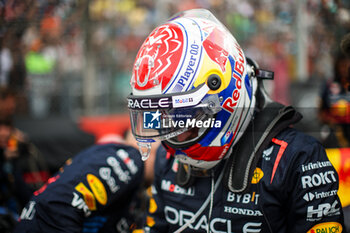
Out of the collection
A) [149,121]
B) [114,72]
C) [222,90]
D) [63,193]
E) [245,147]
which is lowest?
[114,72]

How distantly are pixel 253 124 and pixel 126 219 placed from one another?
3.45 feet

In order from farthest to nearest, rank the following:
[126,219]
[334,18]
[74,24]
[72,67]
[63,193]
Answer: [72,67], [74,24], [334,18], [126,219], [63,193]

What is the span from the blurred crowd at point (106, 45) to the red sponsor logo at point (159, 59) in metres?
2.11

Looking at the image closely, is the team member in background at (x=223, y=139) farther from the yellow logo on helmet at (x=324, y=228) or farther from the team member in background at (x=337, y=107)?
the team member in background at (x=337, y=107)

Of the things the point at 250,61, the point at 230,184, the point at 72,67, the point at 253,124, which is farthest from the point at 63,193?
the point at 72,67

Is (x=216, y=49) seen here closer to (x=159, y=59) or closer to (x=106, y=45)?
(x=159, y=59)

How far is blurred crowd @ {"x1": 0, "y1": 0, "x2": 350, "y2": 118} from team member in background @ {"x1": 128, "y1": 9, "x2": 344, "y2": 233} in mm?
2107

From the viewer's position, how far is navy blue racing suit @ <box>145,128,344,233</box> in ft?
4.20

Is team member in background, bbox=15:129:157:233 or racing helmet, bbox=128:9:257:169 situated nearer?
racing helmet, bbox=128:9:257:169

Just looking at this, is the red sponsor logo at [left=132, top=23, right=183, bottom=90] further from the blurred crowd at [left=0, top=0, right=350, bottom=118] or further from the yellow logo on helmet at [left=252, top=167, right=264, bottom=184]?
the blurred crowd at [left=0, top=0, right=350, bottom=118]

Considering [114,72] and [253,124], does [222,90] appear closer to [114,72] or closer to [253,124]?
[253,124]

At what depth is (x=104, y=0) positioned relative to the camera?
15.9 ft

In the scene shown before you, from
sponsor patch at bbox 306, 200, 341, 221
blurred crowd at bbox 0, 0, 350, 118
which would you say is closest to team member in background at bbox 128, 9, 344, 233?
sponsor patch at bbox 306, 200, 341, 221

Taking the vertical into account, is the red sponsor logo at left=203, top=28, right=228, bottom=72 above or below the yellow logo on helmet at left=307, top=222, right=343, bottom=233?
above
